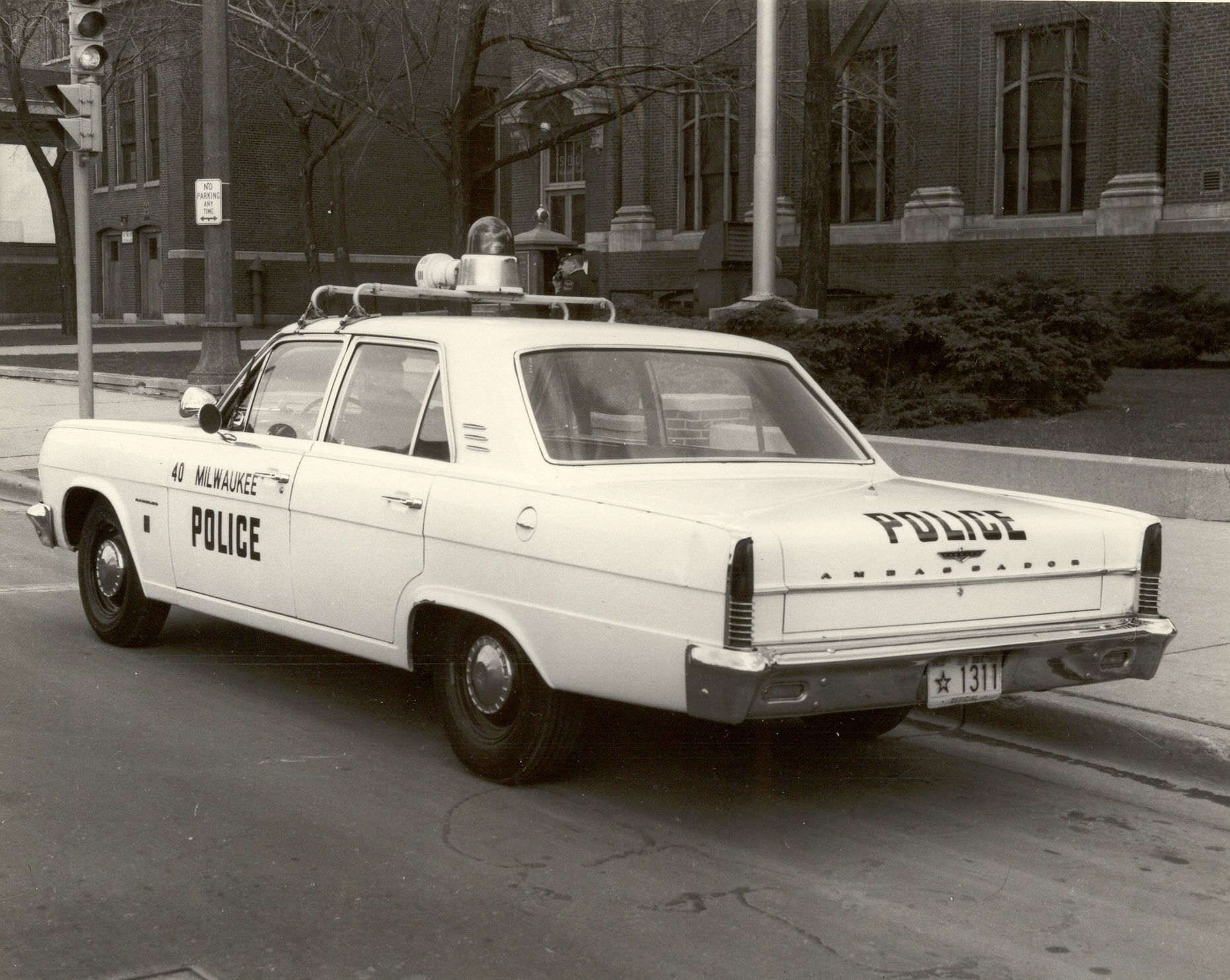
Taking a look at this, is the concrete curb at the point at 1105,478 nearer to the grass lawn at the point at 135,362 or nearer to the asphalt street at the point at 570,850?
the asphalt street at the point at 570,850

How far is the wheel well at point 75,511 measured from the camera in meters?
7.57

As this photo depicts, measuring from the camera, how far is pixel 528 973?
3.84 meters

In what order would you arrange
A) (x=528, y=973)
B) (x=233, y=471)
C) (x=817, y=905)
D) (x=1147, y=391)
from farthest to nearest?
(x=1147, y=391), (x=233, y=471), (x=817, y=905), (x=528, y=973)

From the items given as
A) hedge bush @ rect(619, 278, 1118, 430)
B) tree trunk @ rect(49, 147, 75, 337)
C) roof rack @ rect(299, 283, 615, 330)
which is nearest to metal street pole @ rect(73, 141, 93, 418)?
hedge bush @ rect(619, 278, 1118, 430)

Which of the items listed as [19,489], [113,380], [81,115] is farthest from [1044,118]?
[19,489]

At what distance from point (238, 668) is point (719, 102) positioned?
26.3m

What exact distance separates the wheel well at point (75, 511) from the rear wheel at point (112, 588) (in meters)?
0.05

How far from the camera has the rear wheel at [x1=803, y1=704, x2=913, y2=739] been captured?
6.09 metres

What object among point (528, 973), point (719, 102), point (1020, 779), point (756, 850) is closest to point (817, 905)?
point (756, 850)

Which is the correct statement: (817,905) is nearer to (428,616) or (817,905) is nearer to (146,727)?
(428,616)

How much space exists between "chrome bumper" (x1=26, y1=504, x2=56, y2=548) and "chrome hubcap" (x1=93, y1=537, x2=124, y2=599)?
0.34 metres

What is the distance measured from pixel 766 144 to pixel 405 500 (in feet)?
31.9

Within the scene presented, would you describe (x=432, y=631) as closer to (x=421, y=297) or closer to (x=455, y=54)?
(x=421, y=297)

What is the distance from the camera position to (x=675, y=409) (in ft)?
19.5
